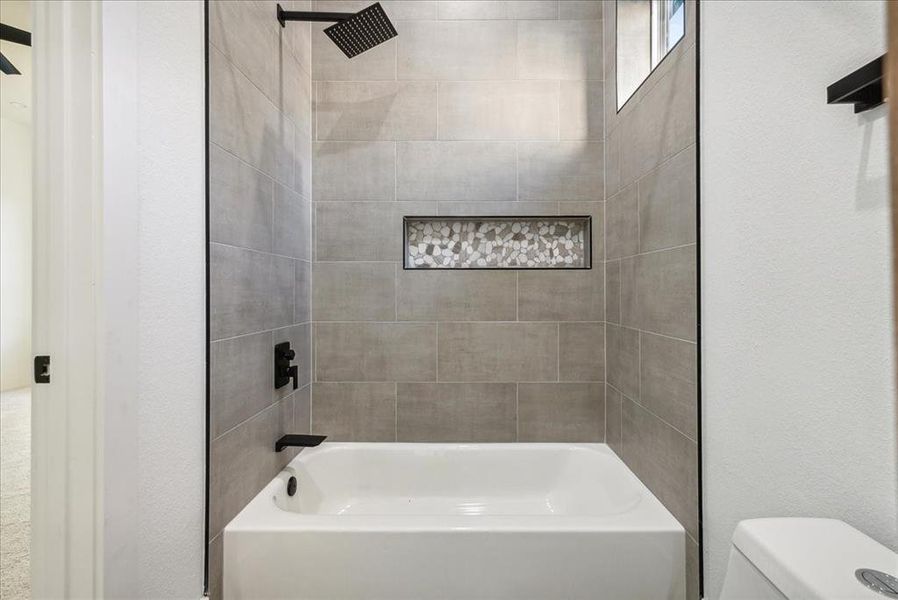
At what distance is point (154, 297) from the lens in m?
1.16

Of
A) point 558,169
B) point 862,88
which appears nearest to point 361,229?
point 558,169

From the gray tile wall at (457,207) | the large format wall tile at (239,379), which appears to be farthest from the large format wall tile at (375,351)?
the large format wall tile at (239,379)

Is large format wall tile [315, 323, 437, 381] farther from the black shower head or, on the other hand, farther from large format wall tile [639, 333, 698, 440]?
the black shower head

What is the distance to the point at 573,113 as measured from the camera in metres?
2.21

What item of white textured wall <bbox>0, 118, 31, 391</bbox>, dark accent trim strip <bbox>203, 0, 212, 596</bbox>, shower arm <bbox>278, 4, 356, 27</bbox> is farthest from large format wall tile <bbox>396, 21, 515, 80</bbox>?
white textured wall <bbox>0, 118, 31, 391</bbox>

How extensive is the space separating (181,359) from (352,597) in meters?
0.85

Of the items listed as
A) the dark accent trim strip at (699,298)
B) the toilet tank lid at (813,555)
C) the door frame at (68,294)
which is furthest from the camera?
the dark accent trim strip at (699,298)

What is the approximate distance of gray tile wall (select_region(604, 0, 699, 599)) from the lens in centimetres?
135

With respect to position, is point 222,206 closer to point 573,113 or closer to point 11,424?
point 573,113

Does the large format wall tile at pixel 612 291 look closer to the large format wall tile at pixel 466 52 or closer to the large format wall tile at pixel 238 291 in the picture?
the large format wall tile at pixel 466 52

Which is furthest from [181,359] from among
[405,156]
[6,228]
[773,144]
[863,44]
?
[6,228]

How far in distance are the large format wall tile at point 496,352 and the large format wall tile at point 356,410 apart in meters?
0.33

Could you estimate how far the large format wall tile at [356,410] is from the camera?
2.24 meters

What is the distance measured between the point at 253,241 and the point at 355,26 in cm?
90
